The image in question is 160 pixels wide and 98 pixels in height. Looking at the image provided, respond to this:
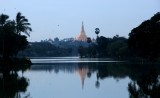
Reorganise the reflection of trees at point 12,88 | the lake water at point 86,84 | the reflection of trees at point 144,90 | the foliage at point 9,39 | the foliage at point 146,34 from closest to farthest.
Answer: the reflection of trees at point 144,90 < the reflection of trees at point 12,88 < the lake water at point 86,84 < the foliage at point 146,34 < the foliage at point 9,39

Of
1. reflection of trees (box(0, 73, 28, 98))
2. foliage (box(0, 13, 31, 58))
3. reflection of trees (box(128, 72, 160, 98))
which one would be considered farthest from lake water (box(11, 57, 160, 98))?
foliage (box(0, 13, 31, 58))

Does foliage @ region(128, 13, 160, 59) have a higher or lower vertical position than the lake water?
higher

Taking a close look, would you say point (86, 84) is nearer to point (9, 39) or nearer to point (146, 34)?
point (146, 34)

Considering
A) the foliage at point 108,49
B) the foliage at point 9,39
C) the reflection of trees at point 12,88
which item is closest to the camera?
the reflection of trees at point 12,88

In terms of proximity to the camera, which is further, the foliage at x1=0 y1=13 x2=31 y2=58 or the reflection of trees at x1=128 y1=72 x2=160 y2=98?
the foliage at x1=0 y1=13 x2=31 y2=58

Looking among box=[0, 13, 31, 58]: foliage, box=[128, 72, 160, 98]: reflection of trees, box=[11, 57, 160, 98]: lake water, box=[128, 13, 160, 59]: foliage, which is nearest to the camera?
box=[128, 72, 160, 98]: reflection of trees

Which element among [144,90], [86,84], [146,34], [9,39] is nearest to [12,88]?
[86,84]

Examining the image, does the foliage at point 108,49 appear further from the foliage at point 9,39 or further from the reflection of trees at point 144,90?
the reflection of trees at point 144,90

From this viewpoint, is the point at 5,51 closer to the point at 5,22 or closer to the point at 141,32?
the point at 5,22

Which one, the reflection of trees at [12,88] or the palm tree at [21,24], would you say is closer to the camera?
the reflection of trees at [12,88]

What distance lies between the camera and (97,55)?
511ft

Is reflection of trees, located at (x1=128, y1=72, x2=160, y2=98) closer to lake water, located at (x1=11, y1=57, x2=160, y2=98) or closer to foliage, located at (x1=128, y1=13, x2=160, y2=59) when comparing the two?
lake water, located at (x1=11, y1=57, x2=160, y2=98)

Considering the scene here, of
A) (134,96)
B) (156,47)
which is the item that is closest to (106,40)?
(156,47)

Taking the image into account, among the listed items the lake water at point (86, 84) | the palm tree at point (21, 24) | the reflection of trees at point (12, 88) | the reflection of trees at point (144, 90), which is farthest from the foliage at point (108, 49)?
the reflection of trees at point (144, 90)
